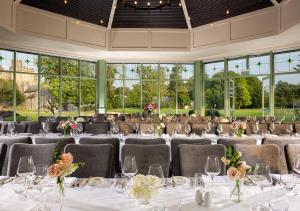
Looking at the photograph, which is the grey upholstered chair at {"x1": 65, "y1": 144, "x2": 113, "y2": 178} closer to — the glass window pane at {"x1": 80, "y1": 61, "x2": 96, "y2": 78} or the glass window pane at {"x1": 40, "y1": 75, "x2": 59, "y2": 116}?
the glass window pane at {"x1": 40, "y1": 75, "x2": 59, "y2": 116}

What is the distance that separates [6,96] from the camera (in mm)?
11312

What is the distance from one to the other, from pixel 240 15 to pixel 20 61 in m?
8.44

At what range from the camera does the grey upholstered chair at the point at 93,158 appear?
3105 millimetres

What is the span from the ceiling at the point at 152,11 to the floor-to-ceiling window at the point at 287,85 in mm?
2587

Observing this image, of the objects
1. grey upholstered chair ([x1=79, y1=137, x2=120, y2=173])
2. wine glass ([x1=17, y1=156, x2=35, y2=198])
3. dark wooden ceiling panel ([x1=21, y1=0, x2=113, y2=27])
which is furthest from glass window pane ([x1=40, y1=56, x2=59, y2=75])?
wine glass ([x1=17, y1=156, x2=35, y2=198])

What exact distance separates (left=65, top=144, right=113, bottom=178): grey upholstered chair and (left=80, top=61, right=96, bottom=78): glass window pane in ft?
37.6

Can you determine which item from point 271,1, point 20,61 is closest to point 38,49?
point 20,61

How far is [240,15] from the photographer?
10914 millimetres

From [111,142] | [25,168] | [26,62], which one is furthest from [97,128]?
[26,62]

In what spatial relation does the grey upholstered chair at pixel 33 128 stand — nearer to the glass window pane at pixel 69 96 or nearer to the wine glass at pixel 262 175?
the wine glass at pixel 262 175

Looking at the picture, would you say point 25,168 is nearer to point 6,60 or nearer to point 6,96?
point 6,96

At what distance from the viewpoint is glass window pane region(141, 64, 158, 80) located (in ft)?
49.1

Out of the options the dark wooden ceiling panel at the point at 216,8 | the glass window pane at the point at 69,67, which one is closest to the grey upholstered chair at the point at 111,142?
the dark wooden ceiling panel at the point at 216,8

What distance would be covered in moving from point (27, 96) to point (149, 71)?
5777 millimetres
